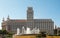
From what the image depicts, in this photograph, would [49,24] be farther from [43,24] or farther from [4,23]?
[4,23]

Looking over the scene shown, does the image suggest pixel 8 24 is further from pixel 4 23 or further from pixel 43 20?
pixel 43 20

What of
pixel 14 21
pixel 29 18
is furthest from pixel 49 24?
pixel 14 21

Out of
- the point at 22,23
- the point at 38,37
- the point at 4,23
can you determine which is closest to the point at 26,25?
the point at 22,23

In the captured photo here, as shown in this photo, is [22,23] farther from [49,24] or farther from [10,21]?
[49,24]

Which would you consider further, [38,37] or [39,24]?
[39,24]

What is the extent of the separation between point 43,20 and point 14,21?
13.9 metres

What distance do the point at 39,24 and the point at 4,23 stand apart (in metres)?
16.7

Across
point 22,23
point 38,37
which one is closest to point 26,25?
point 22,23

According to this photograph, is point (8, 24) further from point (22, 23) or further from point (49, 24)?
point (49, 24)

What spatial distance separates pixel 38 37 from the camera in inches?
1217

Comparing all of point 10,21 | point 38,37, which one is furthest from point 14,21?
Result: point 38,37

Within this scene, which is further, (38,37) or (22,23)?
(22,23)

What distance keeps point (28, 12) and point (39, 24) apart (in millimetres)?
7982

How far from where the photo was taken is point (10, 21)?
10919 centimetres
